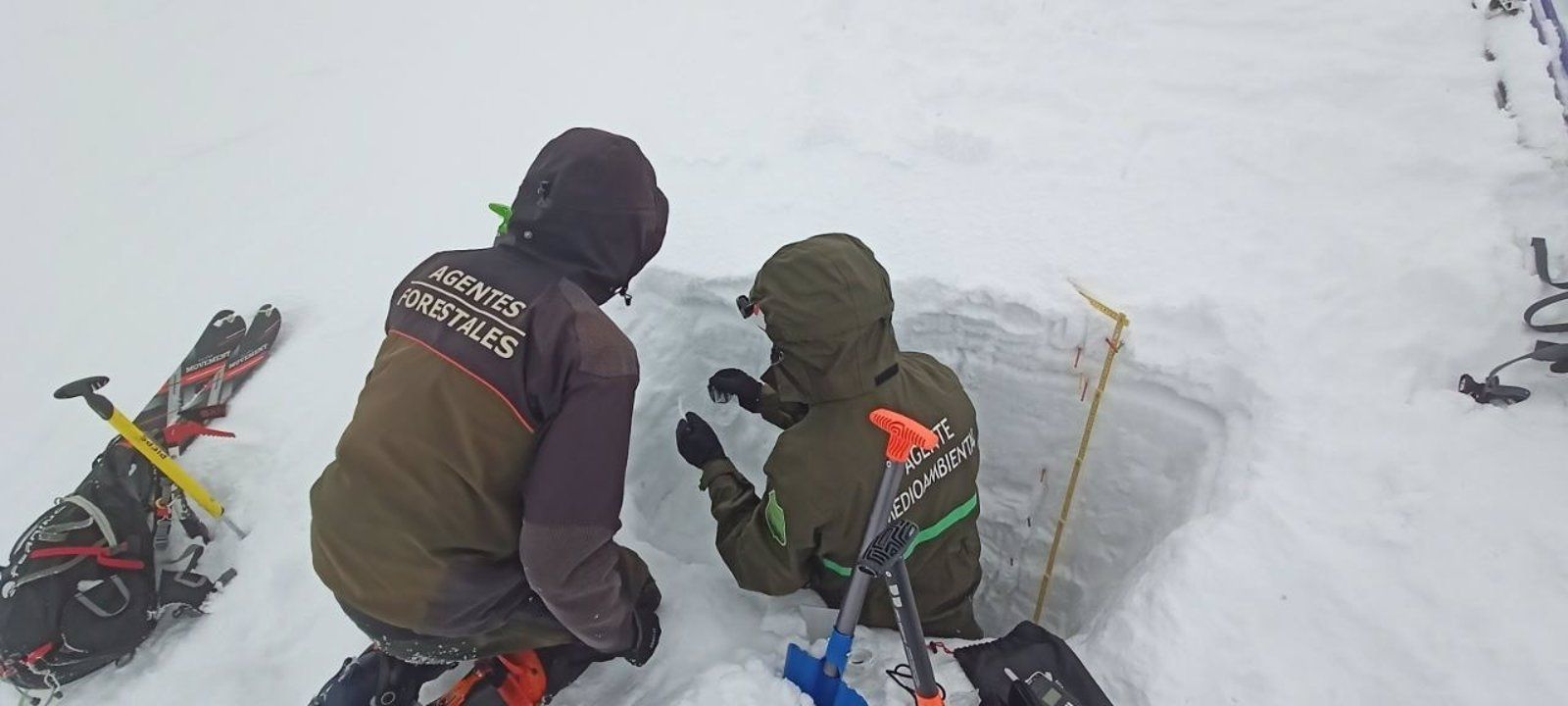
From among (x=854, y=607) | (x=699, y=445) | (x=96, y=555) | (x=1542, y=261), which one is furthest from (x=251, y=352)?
(x=1542, y=261)

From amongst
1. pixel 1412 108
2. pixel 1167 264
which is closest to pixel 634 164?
pixel 1167 264

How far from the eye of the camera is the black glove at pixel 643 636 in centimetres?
275

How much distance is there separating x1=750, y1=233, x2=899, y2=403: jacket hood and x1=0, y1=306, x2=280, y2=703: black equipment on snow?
2824 mm

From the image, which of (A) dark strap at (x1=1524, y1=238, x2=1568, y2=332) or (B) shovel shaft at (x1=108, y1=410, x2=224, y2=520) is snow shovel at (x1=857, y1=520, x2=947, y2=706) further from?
(B) shovel shaft at (x1=108, y1=410, x2=224, y2=520)

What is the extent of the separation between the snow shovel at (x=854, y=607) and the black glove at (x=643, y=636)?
0.51 meters

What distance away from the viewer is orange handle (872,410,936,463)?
2.16 m

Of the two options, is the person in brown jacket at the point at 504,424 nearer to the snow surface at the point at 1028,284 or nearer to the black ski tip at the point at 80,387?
the snow surface at the point at 1028,284

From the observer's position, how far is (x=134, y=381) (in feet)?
15.9

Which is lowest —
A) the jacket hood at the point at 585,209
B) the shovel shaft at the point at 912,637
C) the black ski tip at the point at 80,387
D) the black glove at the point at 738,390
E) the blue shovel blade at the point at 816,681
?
the blue shovel blade at the point at 816,681

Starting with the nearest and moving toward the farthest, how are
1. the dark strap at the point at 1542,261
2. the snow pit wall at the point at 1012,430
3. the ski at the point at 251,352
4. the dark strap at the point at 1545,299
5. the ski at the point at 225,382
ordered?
the dark strap at the point at 1545,299, the dark strap at the point at 1542,261, the snow pit wall at the point at 1012,430, the ski at the point at 225,382, the ski at the point at 251,352

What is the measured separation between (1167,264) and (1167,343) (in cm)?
50

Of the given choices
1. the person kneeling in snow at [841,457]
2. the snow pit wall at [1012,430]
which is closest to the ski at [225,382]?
the snow pit wall at [1012,430]

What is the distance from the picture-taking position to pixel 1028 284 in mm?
3691

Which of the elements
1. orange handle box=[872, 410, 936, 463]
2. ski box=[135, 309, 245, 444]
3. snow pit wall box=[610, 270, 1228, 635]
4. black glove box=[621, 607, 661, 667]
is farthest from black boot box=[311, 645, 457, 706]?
ski box=[135, 309, 245, 444]
